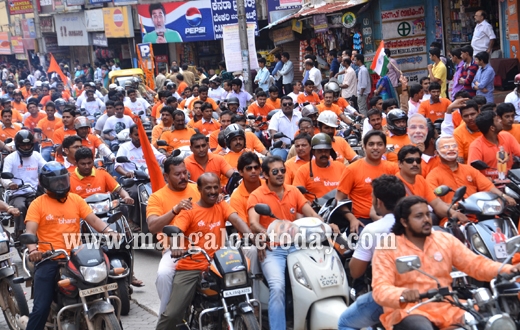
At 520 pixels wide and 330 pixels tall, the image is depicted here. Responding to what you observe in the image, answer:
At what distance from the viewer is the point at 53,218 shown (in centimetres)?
780

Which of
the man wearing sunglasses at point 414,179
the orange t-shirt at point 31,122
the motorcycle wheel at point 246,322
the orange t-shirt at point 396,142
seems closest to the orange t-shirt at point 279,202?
the man wearing sunglasses at point 414,179

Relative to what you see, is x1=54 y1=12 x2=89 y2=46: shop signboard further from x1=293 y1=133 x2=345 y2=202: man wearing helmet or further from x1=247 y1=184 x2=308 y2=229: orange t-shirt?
x1=247 y1=184 x2=308 y2=229: orange t-shirt

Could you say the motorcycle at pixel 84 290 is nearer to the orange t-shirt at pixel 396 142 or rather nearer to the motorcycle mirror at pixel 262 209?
the motorcycle mirror at pixel 262 209

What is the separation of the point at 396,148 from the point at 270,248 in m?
3.68

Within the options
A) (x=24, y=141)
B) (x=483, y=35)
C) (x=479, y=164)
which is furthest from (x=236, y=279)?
(x=483, y=35)

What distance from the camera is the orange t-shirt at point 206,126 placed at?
14.8 meters

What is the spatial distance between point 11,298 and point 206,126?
21.8 feet

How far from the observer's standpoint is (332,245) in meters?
7.25

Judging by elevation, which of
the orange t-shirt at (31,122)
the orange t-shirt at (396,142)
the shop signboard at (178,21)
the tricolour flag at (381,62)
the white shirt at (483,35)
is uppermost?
the shop signboard at (178,21)

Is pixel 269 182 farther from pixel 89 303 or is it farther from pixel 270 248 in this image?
pixel 89 303

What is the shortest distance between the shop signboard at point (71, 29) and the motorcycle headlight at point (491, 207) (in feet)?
130

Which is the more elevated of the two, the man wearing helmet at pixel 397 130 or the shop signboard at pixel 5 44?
the shop signboard at pixel 5 44

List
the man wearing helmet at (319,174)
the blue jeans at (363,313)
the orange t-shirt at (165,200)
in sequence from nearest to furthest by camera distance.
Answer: the blue jeans at (363,313), the orange t-shirt at (165,200), the man wearing helmet at (319,174)

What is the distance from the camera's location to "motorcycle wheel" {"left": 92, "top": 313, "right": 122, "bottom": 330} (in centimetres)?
690
